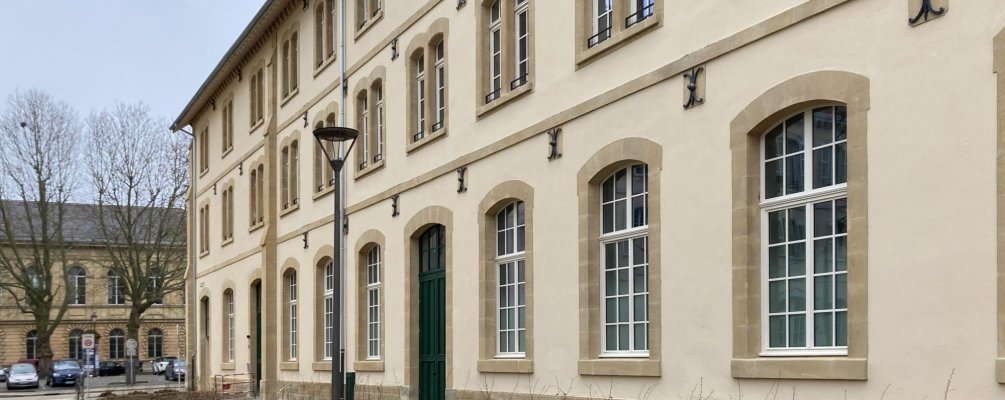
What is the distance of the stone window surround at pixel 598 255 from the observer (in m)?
11.2

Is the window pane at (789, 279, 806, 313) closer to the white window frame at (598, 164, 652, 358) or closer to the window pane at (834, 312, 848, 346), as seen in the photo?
the window pane at (834, 312, 848, 346)

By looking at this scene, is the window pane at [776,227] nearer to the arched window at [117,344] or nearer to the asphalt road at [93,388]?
the asphalt road at [93,388]

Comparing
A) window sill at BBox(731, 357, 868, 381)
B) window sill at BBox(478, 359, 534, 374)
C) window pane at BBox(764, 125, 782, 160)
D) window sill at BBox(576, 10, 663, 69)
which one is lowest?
window sill at BBox(478, 359, 534, 374)

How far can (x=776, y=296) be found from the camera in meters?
9.73

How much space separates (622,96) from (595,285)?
2.15m

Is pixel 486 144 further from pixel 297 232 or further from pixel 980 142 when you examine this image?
pixel 297 232

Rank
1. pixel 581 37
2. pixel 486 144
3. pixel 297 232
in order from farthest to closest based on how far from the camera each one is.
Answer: pixel 297 232
pixel 486 144
pixel 581 37

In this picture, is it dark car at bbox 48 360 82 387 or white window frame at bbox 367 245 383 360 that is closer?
white window frame at bbox 367 245 383 360

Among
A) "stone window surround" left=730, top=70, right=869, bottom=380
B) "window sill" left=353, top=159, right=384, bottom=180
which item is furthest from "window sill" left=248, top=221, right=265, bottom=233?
"stone window surround" left=730, top=70, right=869, bottom=380

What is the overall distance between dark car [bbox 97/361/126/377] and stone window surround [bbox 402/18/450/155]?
48.7 meters

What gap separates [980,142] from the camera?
300 inches

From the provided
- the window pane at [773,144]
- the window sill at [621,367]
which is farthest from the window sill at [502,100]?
the window pane at [773,144]

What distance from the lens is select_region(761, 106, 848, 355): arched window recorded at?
9070 mm

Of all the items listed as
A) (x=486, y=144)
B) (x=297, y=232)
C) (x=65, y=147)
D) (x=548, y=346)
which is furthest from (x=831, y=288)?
(x=65, y=147)
